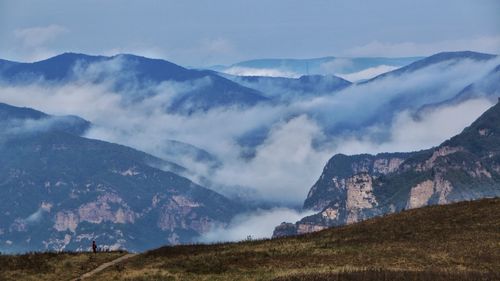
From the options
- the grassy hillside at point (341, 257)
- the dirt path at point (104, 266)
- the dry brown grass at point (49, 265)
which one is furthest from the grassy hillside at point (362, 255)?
the dry brown grass at point (49, 265)

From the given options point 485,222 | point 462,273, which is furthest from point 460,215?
point 462,273

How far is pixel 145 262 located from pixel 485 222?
3412cm

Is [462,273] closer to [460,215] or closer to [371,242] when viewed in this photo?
[371,242]

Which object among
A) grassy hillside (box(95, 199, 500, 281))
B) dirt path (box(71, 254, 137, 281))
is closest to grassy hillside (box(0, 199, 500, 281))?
grassy hillside (box(95, 199, 500, 281))

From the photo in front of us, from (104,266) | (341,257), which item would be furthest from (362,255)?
(104,266)

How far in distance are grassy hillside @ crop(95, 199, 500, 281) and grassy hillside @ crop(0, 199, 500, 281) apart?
7 centimetres

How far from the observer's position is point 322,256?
66.8m

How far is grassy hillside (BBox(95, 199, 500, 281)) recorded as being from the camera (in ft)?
183

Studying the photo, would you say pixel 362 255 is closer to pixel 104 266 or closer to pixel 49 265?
pixel 104 266

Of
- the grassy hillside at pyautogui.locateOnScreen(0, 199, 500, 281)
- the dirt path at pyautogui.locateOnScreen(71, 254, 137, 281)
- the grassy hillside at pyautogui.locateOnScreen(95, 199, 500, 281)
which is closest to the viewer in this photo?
the grassy hillside at pyautogui.locateOnScreen(95, 199, 500, 281)

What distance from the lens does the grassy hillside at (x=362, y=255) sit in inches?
2201

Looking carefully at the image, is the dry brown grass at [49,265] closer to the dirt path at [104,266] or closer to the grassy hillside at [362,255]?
the dirt path at [104,266]

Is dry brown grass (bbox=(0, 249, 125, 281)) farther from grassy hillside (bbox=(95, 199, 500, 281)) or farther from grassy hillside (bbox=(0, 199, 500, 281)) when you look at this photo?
grassy hillside (bbox=(95, 199, 500, 281))

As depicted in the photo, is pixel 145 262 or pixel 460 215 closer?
pixel 145 262
